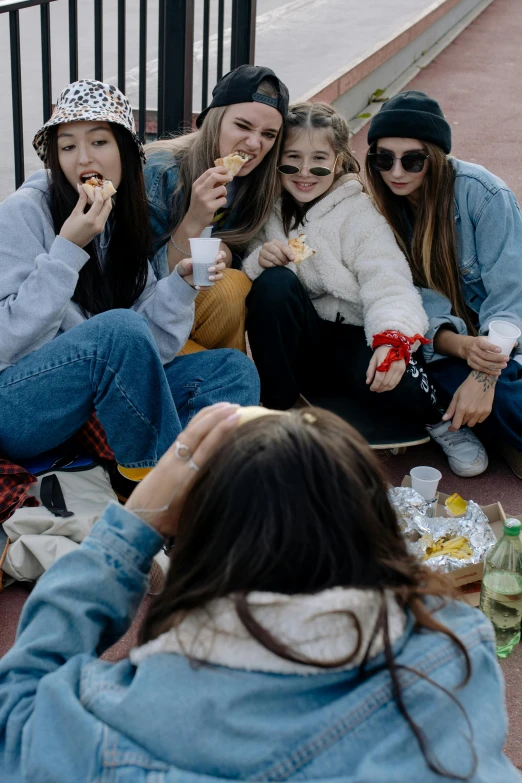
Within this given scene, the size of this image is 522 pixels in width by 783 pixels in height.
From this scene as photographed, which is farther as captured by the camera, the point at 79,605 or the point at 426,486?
the point at 426,486

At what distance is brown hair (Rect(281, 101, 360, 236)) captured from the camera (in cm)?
362

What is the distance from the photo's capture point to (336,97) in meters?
7.77

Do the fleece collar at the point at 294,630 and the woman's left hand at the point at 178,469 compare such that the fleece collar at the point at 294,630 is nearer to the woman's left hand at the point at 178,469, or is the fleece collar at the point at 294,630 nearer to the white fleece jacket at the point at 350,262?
the woman's left hand at the point at 178,469

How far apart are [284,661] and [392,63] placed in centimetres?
969

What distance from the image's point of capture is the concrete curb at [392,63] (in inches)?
312

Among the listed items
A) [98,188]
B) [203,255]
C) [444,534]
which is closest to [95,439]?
[203,255]

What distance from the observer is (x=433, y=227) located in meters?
3.58

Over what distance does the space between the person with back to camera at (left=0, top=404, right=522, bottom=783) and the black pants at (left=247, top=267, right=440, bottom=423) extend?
2.11m

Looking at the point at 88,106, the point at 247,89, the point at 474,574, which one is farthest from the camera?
the point at 247,89

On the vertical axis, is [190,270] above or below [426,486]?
above

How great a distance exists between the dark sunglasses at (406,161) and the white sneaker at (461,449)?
102 centimetres

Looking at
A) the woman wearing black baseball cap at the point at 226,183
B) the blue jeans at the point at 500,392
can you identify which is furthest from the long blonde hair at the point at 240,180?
the blue jeans at the point at 500,392

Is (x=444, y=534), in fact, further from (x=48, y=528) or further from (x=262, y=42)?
(x=262, y=42)

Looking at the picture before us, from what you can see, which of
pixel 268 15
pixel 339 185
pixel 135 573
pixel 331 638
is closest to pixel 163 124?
pixel 339 185
